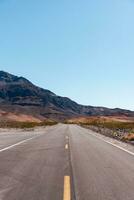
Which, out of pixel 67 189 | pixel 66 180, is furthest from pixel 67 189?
pixel 66 180

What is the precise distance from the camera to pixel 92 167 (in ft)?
42.8

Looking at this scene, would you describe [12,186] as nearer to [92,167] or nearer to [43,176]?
[43,176]

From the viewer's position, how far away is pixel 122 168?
12.7 metres

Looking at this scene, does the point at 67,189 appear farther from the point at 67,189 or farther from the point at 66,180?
the point at 66,180

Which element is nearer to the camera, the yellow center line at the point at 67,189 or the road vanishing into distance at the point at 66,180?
the yellow center line at the point at 67,189

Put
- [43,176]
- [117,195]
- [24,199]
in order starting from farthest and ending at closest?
[43,176] < [117,195] < [24,199]

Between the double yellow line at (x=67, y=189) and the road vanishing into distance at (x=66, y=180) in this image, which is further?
the road vanishing into distance at (x=66, y=180)

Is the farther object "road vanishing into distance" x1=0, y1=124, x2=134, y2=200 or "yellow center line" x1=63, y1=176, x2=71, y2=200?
"road vanishing into distance" x1=0, y1=124, x2=134, y2=200

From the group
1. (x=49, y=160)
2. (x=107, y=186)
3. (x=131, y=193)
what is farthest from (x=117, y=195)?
(x=49, y=160)

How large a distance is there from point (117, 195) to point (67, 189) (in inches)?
48.3

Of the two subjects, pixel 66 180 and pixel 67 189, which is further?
pixel 66 180

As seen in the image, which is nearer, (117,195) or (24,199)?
(24,199)

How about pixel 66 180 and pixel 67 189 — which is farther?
pixel 66 180

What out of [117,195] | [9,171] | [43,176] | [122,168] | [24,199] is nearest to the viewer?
[24,199]
